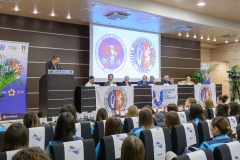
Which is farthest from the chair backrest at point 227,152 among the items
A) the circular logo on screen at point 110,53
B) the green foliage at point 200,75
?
the green foliage at point 200,75

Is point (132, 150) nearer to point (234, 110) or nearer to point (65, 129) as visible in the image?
point (65, 129)

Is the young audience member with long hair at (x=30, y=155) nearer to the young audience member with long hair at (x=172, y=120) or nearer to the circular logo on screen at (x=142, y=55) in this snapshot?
the young audience member with long hair at (x=172, y=120)

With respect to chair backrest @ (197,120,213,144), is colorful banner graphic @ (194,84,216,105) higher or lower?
higher

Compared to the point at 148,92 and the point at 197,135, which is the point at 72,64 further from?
the point at 197,135

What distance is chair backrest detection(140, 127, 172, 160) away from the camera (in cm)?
277

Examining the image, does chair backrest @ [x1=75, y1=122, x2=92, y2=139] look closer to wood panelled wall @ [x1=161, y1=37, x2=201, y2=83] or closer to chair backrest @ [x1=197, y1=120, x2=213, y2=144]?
chair backrest @ [x1=197, y1=120, x2=213, y2=144]

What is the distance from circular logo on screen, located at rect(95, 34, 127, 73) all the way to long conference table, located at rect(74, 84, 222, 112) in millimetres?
1483

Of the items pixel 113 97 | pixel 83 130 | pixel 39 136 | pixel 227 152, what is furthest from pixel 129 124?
pixel 113 97

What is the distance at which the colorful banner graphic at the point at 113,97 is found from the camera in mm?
7439

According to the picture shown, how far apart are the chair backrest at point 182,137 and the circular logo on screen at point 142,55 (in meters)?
7.01

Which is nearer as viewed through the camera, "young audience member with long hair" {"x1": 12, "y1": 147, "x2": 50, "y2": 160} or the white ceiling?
"young audience member with long hair" {"x1": 12, "y1": 147, "x2": 50, "y2": 160}

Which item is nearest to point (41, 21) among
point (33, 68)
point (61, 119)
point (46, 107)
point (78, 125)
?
point (33, 68)

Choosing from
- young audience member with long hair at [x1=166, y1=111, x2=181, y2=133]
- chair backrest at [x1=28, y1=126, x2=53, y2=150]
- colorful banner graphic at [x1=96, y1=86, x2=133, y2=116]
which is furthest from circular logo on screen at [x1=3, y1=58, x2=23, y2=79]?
young audience member with long hair at [x1=166, y1=111, x2=181, y2=133]

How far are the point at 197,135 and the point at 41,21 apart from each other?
21.8 ft
